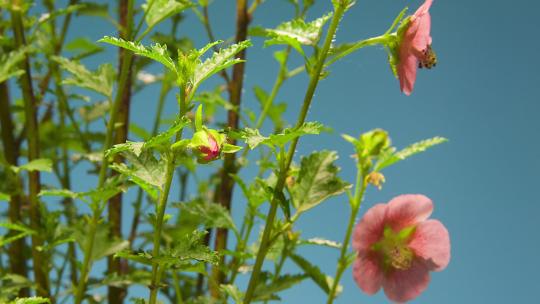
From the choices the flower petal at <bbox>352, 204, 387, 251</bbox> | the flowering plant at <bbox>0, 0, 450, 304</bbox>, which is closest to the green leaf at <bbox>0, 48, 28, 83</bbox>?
the flowering plant at <bbox>0, 0, 450, 304</bbox>

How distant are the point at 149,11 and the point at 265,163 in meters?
0.36

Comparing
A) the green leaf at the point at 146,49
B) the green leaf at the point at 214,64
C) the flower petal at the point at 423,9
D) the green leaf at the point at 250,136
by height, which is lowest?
the green leaf at the point at 250,136

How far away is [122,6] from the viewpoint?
136 centimetres

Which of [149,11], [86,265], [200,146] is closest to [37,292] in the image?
[86,265]

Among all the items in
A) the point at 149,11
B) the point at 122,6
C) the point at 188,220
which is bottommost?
the point at 188,220

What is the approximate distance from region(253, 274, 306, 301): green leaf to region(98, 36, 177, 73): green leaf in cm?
40

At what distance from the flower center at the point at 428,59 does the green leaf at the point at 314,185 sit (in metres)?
0.18

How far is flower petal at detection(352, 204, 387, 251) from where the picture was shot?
105cm

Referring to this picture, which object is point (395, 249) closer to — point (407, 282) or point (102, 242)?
point (407, 282)

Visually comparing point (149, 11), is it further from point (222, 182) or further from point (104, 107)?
point (104, 107)

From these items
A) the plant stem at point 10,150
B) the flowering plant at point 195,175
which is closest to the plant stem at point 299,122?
the flowering plant at point 195,175

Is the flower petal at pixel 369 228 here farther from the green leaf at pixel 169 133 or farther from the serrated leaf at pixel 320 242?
the green leaf at pixel 169 133

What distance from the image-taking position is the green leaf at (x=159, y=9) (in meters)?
1.11

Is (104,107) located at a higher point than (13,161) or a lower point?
higher
